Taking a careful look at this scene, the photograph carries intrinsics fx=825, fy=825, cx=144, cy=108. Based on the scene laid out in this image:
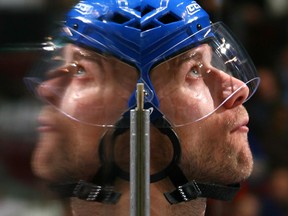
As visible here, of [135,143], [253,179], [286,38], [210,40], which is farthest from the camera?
[286,38]

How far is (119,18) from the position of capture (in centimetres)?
103

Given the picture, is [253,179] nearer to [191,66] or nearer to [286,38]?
[286,38]

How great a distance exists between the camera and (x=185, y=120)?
103 centimetres

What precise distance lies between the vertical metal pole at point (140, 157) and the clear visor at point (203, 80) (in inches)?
2.9

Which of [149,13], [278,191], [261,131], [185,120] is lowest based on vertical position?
[278,191]

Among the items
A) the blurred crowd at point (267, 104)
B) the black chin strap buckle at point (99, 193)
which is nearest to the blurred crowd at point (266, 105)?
the blurred crowd at point (267, 104)

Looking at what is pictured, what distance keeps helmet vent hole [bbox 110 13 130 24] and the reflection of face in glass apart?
5 cm

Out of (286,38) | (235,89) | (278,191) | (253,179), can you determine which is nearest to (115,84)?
(235,89)

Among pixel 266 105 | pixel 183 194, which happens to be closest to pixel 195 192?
pixel 183 194

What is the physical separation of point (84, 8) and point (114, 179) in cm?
22

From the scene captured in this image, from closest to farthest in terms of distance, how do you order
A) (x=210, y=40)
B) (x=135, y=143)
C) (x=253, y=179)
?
1. (x=135, y=143)
2. (x=210, y=40)
3. (x=253, y=179)

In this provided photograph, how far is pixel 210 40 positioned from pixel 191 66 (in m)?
0.05

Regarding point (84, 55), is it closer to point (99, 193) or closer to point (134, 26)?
point (134, 26)

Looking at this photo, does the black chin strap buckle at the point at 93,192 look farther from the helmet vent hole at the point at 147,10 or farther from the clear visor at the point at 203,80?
the helmet vent hole at the point at 147,10
